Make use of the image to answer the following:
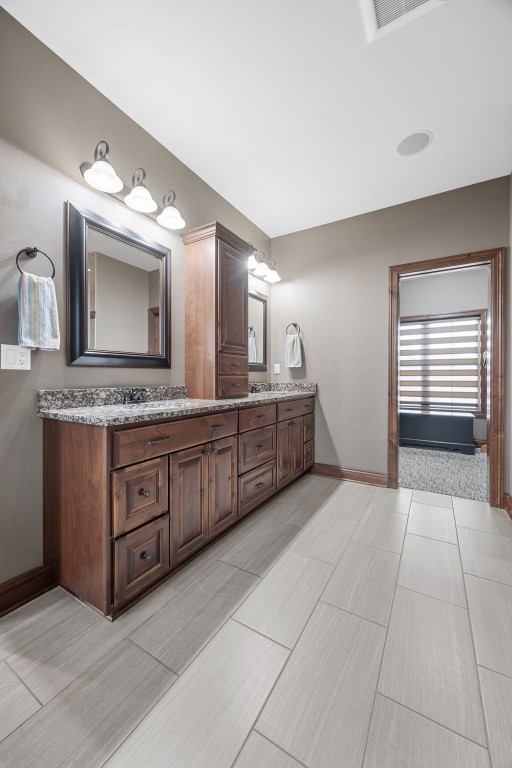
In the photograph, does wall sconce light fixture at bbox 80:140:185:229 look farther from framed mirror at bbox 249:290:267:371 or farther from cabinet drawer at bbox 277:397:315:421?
cabinet drawer at bbox 277:397:315:421

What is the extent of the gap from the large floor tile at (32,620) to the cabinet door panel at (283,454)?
1627 mm

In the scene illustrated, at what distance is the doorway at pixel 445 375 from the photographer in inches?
103

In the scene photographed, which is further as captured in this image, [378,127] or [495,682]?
[378,127]

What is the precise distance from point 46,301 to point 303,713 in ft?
6.27

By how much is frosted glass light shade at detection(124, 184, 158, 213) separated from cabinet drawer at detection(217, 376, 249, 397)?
1.21 m

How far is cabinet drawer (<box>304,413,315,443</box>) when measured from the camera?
10.5ft

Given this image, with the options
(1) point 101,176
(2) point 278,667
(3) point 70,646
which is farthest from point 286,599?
(1) point 101,176

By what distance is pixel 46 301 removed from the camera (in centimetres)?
150

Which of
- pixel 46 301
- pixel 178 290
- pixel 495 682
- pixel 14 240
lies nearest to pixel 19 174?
pixel 14 240

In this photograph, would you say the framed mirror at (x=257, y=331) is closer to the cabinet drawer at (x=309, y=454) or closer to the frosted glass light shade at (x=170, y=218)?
the cabinet drawer at (x=309, y=454)

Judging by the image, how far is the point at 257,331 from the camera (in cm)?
350

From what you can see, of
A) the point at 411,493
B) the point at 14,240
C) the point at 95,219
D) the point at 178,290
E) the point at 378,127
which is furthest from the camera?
the point at 411,493

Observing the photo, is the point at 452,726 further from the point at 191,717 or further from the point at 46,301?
the point at 46,301

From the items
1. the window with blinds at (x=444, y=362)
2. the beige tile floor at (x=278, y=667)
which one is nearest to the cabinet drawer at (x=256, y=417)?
the beige tile floor at (x=278, y=667)
